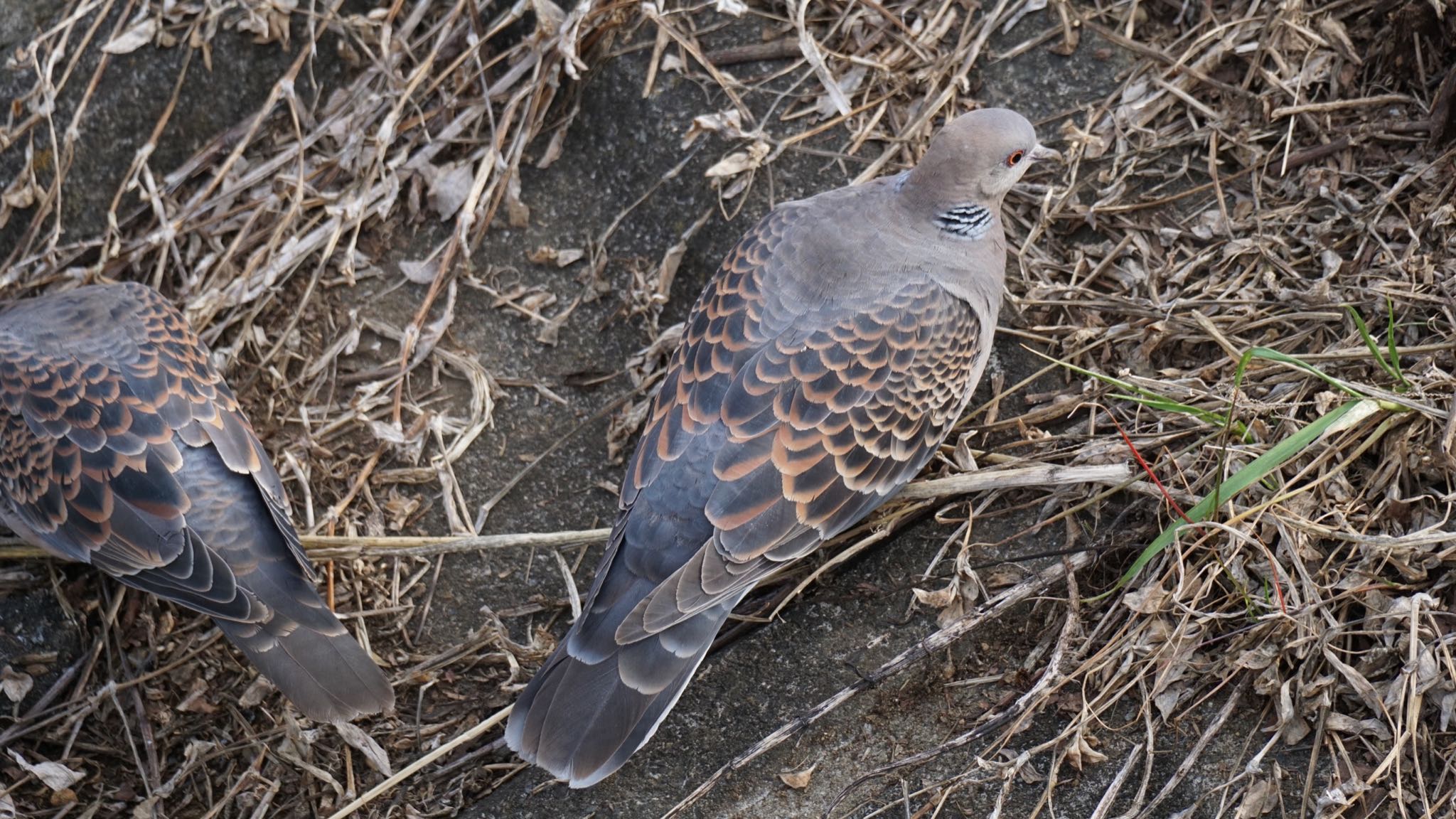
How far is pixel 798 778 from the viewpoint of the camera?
9.82 ft

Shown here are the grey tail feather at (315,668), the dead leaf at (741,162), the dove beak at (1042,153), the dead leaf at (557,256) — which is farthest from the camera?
the dead leaf at (557,256)

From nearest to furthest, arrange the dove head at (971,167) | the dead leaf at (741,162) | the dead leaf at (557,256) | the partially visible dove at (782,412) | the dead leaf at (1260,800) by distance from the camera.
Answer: the dead leaf at (1260,800)
the partially visible dove at (782,412)
the dove head at (971,167)
the dead leaf at (741,162)
the dead leaf at (557,256)

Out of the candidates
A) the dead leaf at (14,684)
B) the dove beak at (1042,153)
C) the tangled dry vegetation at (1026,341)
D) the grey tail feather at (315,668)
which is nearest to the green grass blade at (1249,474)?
the tangled dry vegetation at (1026,341)

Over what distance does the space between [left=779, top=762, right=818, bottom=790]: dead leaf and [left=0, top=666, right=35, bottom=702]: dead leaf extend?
220cm

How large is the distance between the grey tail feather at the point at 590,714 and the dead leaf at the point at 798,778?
0.34 m

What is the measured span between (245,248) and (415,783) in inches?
73.3

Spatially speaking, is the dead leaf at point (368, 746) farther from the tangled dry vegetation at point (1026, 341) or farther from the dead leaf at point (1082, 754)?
the dead leaf at point (1082, 754)

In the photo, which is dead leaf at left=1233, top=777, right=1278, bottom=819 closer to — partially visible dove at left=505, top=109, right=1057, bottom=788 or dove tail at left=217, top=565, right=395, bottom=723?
partially visible dove at left=505, top=109, right=1057, bottom=788

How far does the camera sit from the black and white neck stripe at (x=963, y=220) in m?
3.32

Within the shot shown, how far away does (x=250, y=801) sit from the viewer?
3334 millimetres

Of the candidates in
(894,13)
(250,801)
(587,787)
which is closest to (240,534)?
(250,801)

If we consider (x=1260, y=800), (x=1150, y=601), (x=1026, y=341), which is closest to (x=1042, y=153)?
(x=1026, y=341)

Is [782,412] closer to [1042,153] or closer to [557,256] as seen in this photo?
[1042,153]

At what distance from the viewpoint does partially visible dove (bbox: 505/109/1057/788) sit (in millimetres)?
2924
